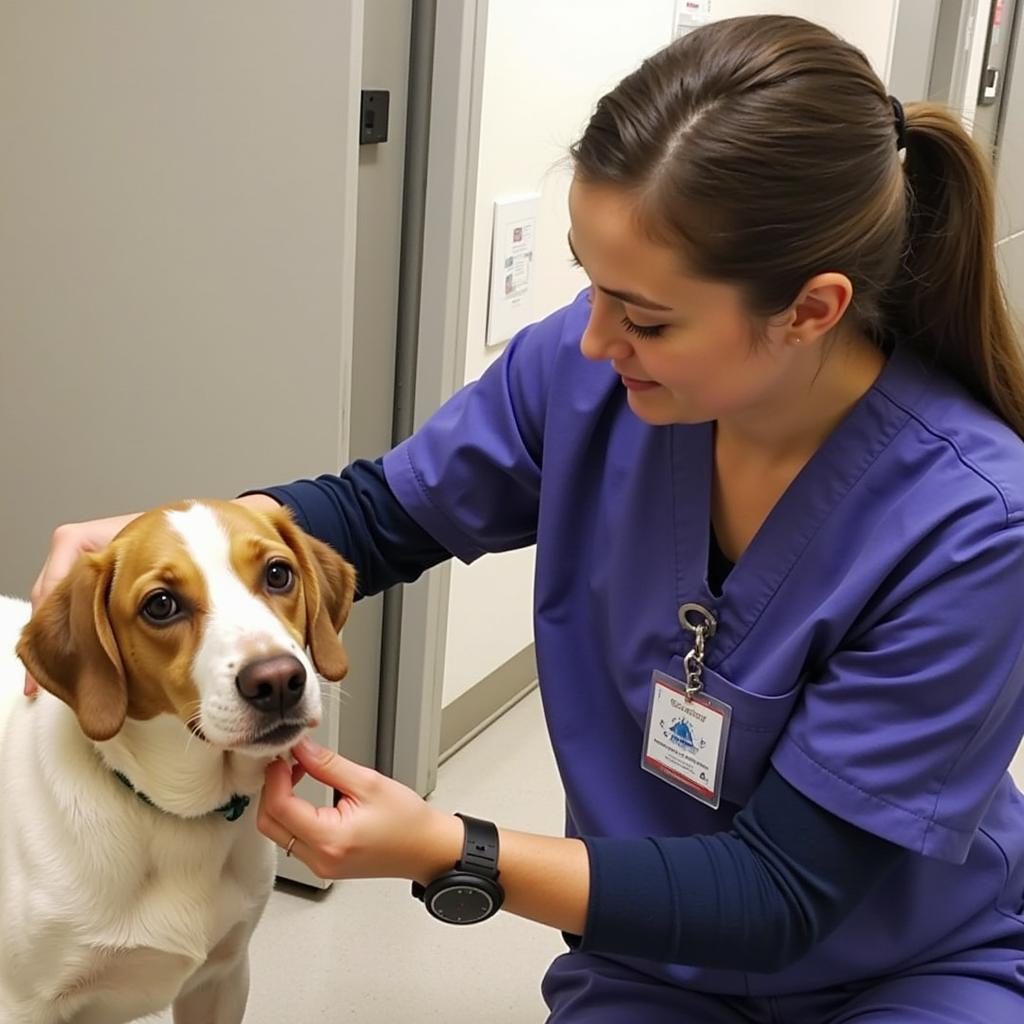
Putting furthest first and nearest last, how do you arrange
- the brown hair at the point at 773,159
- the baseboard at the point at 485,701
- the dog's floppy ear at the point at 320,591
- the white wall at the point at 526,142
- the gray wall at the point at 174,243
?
1. the baseboard at the point at 485,701
2. the white wall at the point at 526,142
3. the gray wall at the point at 174,243
4. the dog's floppy ear at the point at 320,591
5. the brown hair at the point at 773,159

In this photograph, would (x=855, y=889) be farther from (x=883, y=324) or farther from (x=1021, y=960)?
(x=883, y=324)

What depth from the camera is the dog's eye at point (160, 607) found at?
107cm

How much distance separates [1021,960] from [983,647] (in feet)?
1.20

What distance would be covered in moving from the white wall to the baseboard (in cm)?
3

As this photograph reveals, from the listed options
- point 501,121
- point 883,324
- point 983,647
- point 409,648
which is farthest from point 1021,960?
point 501,121

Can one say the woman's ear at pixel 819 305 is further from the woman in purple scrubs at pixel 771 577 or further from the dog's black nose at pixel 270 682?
the dog's black nose at pixel 270 682

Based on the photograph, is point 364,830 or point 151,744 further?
point 151,744

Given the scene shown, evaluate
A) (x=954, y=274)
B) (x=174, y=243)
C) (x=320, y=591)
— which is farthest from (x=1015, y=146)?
(x=320, y=591)

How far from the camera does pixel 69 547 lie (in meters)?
1.24

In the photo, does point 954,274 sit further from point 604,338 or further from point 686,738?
point 686,738

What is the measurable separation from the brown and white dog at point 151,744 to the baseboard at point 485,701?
1137 mm

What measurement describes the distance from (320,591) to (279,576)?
0.06m

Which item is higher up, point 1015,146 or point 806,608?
point 1015,146

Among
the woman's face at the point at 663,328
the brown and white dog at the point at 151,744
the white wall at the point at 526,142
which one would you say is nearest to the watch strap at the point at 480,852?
the brown and white dog at the point at 151,744
